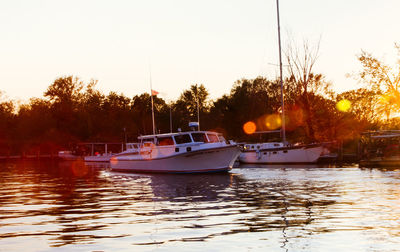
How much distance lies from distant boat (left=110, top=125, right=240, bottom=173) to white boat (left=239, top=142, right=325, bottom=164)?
11.0 meters

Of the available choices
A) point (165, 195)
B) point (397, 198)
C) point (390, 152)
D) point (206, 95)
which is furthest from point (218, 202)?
point (206, 95)

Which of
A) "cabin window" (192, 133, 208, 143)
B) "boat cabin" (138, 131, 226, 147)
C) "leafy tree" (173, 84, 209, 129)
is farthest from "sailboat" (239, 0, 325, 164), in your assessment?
"leafy tree" (173, 84, 209, 129)

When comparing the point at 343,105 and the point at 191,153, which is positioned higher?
the point at 343,105

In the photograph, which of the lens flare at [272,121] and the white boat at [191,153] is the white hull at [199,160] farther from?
the lens flare at [272,121]

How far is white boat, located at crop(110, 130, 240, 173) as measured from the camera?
124 ft

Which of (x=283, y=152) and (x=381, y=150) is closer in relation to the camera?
→ (x=381, y=150)

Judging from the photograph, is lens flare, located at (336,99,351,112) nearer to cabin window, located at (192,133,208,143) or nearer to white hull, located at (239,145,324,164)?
white hull, located at (239,145,324,164)

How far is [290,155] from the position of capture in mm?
52156

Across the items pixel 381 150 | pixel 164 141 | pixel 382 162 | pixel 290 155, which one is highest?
pixel 164 141

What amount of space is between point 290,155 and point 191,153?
18.0m

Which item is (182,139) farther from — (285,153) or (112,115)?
(112,115)

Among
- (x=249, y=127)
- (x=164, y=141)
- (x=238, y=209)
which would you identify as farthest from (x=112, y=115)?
(x=238, y=209)

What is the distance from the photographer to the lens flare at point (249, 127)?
91812 mm

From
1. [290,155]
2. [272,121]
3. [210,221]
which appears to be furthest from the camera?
[272,121]
